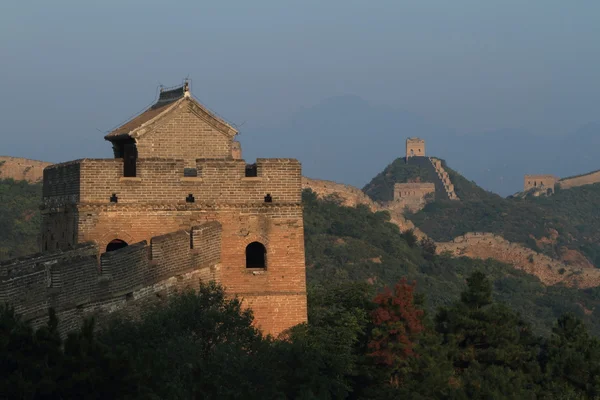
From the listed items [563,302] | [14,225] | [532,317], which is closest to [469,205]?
[563,302]

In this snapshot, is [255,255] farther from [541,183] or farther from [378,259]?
[541,183]

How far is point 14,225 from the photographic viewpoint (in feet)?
208

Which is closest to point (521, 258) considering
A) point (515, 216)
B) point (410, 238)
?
point (410, 238)

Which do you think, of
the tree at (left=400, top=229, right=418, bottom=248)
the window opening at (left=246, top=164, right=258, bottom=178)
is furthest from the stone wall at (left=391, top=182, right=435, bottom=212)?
the window opening at (left=246, top=164, right=258, bottom=178)

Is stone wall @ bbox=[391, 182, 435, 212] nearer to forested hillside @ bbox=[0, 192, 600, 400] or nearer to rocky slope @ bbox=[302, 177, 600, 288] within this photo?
rocky slope @ bbox=[302, 177, 600, 288]

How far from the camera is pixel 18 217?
65.2m

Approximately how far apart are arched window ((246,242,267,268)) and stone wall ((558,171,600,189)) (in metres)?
133

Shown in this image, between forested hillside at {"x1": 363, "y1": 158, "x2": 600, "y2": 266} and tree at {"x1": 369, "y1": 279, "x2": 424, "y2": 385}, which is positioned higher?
forested hillside at {"x1": 363, "y1": 158, "x2": 600, "y2": 266}

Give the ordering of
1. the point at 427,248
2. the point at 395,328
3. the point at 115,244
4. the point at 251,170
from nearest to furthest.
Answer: the point at 115,244
the point at 395,328
the point at 251,170
the point at 427,248

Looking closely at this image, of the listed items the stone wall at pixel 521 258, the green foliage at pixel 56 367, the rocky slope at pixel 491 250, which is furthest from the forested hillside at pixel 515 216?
the green foliage at pixel 56 367

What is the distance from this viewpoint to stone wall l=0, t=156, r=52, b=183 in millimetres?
72250

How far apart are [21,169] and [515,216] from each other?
6337cm

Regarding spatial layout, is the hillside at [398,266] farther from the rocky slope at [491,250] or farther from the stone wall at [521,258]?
the stone wall at [521,258]

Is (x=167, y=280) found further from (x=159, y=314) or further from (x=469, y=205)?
(x=469, y=205)
